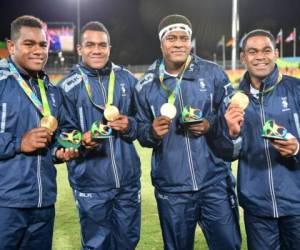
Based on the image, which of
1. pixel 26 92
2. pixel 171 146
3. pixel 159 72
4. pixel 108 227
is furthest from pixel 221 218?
pixel 26 92

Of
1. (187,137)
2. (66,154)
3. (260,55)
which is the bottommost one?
(66,154)

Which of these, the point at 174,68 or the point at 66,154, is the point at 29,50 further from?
the point at 174,68

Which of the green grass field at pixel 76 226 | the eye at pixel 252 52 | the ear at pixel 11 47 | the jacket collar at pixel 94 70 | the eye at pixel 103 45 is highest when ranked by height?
the eye at pixel 103 45

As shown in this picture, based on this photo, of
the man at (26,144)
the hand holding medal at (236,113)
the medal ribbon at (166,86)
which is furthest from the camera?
the medal ribbon at (166,86)

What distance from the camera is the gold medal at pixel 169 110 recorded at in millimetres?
3496

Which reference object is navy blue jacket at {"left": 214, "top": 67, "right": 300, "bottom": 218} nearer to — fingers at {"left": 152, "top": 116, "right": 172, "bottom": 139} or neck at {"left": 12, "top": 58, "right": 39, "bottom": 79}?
fingers at {"left": 152, "top": 116, "right": 172, "bottom": 139}

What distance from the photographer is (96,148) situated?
3.85 m

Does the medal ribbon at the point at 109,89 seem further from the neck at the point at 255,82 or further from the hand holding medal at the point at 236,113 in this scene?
the neck at the point at 255,82

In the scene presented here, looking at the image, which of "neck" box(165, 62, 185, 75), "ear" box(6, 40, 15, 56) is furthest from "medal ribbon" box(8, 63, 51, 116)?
"neck" box(165, 62, 185, 75)

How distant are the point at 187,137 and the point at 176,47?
76cm

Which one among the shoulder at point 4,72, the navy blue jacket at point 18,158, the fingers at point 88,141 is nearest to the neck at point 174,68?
the fingers at point 88,141

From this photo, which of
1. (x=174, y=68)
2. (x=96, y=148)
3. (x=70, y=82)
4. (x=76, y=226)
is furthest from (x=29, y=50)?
(x=76, y=226)

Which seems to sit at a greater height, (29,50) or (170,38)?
(170,38)

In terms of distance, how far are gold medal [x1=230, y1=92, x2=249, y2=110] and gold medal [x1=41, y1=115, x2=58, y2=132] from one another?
4.36 ft
